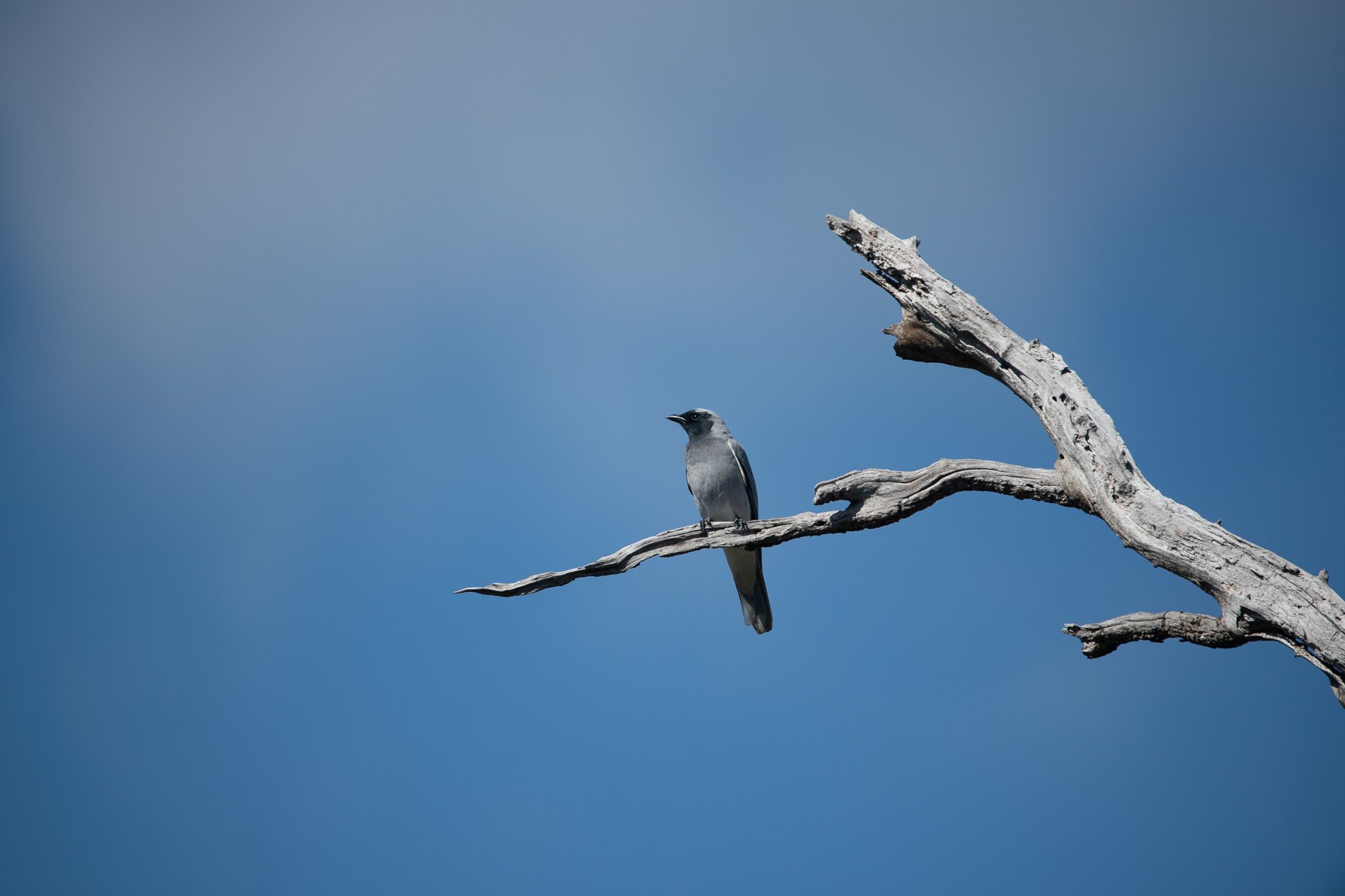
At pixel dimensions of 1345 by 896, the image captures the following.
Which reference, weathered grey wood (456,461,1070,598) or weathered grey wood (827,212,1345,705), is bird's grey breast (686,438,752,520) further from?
weathered grey wood (827,212,1345,705)

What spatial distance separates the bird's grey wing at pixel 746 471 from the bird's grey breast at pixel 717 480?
31 mm

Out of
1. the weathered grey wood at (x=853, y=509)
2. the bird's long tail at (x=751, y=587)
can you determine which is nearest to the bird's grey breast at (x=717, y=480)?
the bird's long tail at (x=751, y=587)

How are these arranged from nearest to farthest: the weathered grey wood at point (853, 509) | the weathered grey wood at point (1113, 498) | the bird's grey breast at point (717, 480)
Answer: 1. the weathered grey wood at point (1113, 498)
2. the weathered grey wood at point (853, 509)
3. the bird's grey breast at point (717, 480)

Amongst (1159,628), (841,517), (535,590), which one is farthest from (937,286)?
(535,590)

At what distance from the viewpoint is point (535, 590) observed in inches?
230

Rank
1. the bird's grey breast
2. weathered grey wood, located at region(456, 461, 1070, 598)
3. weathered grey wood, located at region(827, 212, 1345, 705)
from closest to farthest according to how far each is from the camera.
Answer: weathered grey wood, located at region(827, 212, 1345, 705) → weathered grey wood, located at region(456, 461, 1070, 598) → the bird's grey breast

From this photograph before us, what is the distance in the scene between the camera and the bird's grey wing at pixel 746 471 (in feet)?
25.0

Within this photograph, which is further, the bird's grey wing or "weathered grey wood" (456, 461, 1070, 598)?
the bird's grey wing

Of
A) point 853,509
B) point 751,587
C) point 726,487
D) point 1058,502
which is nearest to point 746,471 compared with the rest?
point 726,487

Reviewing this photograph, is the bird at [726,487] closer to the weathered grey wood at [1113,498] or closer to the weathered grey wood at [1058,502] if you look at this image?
the weathered grey wood at [1058,502]

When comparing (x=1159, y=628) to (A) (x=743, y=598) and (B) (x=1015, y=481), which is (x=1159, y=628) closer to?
(B) (x=1015, y=481)

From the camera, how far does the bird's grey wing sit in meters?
7.62

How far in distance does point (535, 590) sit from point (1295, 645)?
14.1 ft

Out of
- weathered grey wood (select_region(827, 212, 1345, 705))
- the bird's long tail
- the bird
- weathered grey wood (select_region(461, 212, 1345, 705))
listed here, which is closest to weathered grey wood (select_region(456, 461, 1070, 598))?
weathered grey wood (select_region(461, 212, 1345, 705))
